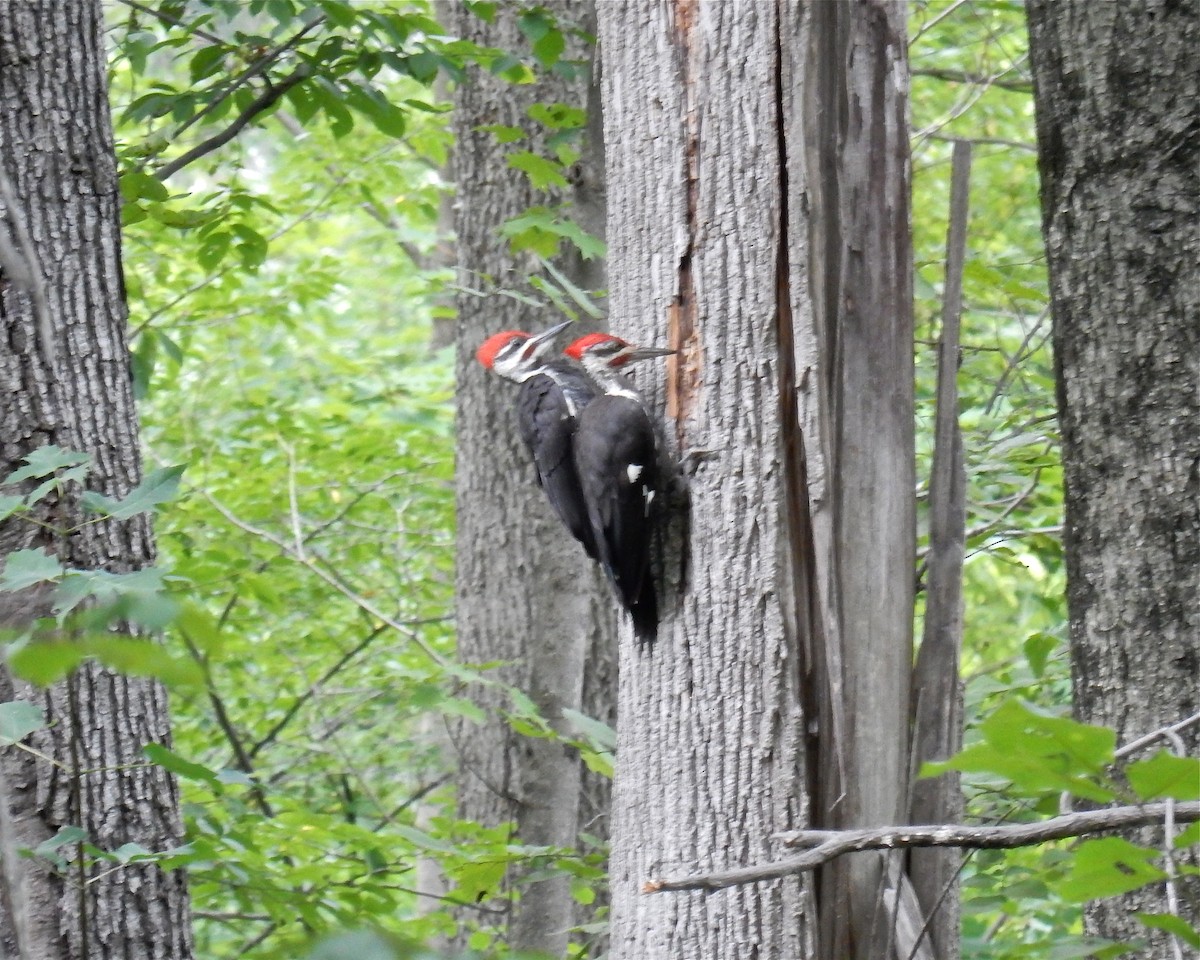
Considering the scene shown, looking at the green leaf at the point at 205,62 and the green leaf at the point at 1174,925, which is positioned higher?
the green leaf at the point at 205,62

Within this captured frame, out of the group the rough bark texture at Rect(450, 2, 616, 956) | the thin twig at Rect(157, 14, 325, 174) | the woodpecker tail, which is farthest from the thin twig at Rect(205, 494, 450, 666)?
the woodpecker tail

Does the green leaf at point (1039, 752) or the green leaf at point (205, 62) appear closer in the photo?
the green leaf at point (1039, 752)

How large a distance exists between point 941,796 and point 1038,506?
10.8 ft

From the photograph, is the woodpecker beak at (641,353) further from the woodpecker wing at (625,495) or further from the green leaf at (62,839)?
the green leaf at (62,839)

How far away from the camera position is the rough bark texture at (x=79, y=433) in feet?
8.55

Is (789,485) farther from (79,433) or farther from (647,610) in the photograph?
(79,433)

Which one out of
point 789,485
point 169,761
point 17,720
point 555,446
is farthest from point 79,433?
point 789,485

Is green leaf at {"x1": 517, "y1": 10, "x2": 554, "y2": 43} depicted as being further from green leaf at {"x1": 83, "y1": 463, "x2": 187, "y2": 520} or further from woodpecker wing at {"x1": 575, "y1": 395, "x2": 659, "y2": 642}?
green leaf at {"x1": 83, "y1": 463, "x2": 187, "y2": 520}

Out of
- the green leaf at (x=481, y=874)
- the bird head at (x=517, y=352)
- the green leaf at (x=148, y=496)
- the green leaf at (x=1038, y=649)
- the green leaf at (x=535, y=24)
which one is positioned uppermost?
the green leaf at (x=535, y=24)

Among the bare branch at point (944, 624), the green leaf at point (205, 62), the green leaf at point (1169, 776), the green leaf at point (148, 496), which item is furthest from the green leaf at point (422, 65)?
the green leaf at point (1169, 776)

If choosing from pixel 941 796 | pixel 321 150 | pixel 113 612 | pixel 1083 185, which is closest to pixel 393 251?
pixel 321 150

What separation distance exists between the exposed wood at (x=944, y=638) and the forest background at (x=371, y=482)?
0.17m

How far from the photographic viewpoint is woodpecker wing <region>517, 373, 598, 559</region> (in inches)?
111

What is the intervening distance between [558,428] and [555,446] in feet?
0.16
